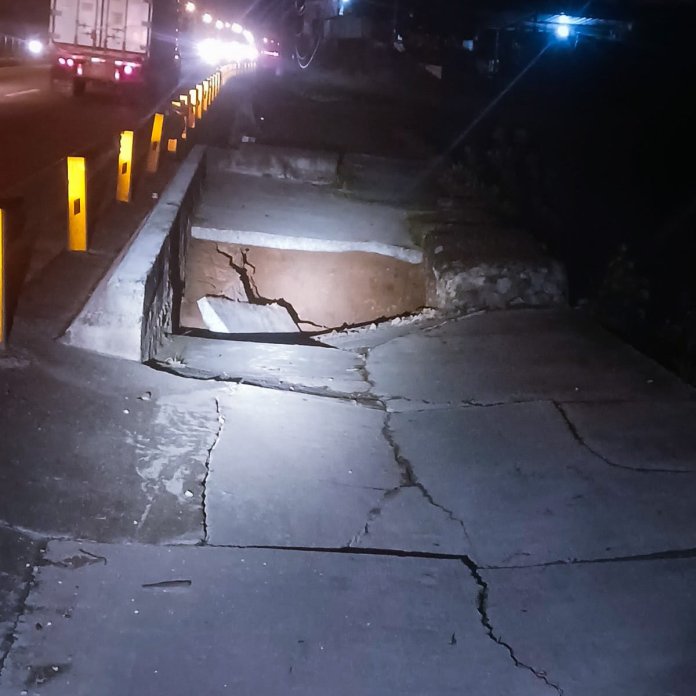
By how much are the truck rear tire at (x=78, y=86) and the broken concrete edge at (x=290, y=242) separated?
17365 mm

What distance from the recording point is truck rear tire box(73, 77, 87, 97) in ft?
85.5

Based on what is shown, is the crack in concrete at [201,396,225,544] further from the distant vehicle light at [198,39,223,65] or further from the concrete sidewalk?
the distant vehicle light at [198,39,223,65]

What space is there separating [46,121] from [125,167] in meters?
10.2

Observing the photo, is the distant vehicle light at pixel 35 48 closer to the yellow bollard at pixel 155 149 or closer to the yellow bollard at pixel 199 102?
the yellow bollard at pixel 199 102

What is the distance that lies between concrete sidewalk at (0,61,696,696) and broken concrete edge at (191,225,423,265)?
4.54 m

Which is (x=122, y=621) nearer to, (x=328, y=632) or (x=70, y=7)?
(x=328, y=632)

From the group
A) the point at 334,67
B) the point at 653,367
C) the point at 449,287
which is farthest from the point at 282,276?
the point at 334,67

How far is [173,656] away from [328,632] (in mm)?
684

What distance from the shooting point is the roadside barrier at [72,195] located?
26.1 feet

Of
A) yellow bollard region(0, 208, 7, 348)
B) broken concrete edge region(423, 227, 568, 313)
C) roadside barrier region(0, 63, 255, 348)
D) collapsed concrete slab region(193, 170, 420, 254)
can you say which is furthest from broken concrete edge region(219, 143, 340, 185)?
yellow bollard region(0, 208, 7, 348)

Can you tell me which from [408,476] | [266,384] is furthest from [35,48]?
[408,476]

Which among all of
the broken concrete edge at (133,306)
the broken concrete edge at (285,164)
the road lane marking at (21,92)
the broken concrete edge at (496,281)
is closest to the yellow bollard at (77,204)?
the broken concrete edge at (133,306)

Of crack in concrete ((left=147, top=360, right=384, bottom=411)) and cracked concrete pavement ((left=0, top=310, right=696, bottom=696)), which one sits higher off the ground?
cracked concrete pavement ((left=0, top=310, right=696, bottom=696))

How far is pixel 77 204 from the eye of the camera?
8312mm
